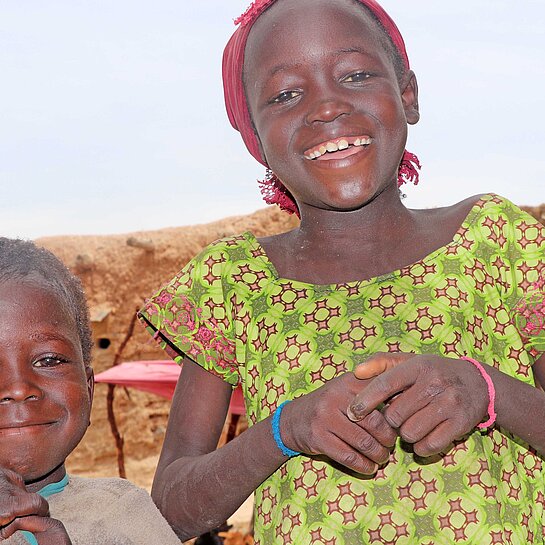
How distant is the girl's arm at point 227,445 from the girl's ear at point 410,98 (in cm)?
66

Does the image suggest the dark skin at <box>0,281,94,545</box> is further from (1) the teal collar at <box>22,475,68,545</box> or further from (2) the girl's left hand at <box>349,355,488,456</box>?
(2) the girl's left hand at <box>349,355,488,456</box>

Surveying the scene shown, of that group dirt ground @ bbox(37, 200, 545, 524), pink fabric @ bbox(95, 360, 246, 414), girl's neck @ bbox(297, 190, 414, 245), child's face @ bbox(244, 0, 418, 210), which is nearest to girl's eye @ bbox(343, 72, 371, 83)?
child's face @ bbox(244, 0, 418, 210)

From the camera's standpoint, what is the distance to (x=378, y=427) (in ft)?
3.90

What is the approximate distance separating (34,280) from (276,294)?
1.46 feet

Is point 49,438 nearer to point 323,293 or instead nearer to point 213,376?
point 213,376

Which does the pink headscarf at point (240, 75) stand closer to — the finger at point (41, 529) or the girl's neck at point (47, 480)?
the girl's neck at point (47, 480)

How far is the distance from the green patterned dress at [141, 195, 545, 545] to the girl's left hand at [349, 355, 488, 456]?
208mm

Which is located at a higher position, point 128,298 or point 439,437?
point 439,437

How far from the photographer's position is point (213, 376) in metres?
1.61

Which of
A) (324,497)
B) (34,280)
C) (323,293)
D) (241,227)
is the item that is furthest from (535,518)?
(241,227)

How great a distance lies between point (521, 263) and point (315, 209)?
1.32 feet

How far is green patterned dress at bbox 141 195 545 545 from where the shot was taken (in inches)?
54.1

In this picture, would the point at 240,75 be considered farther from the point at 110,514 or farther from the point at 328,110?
the point at 110,514

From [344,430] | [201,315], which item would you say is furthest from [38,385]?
[344,430]
